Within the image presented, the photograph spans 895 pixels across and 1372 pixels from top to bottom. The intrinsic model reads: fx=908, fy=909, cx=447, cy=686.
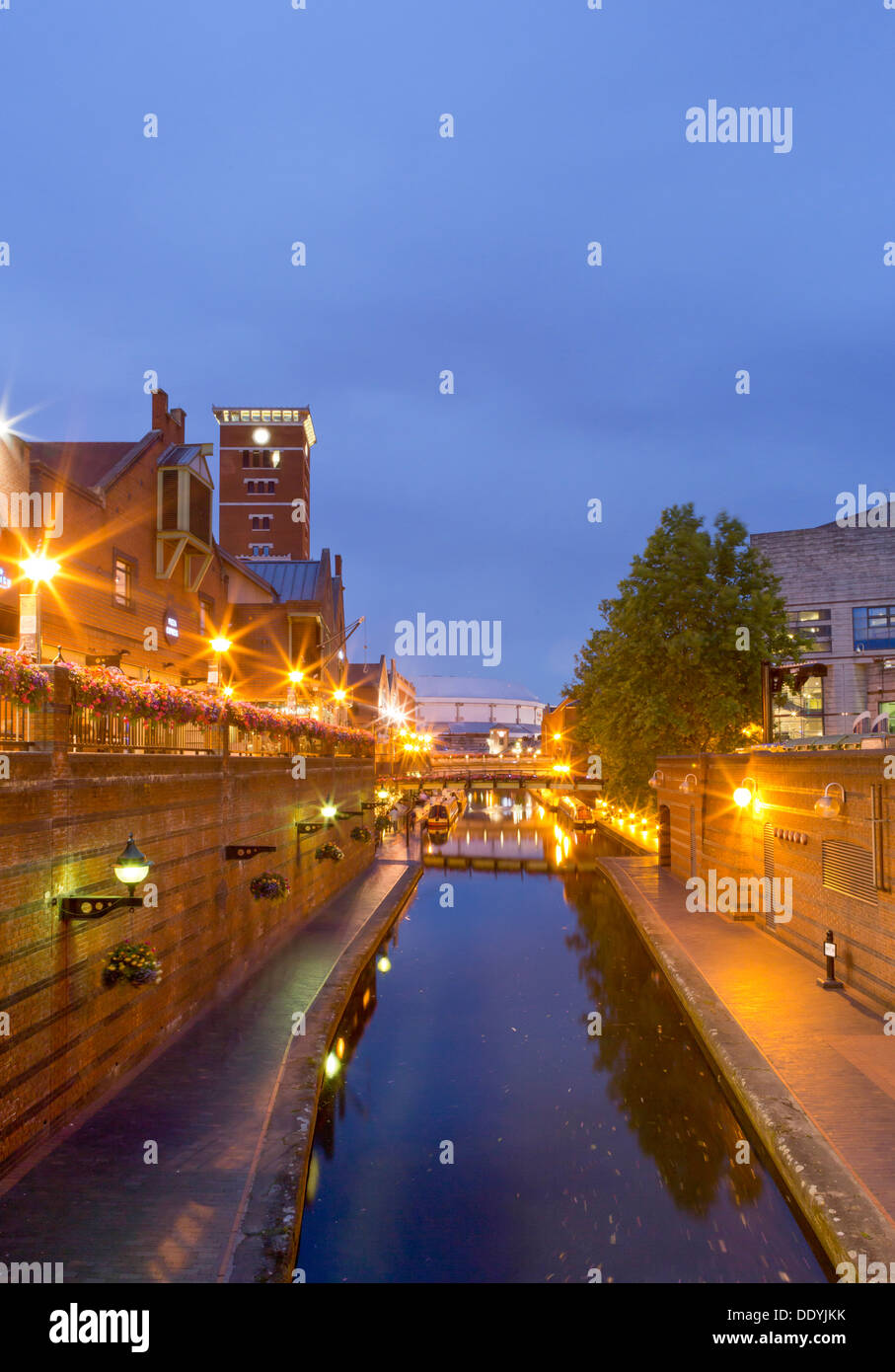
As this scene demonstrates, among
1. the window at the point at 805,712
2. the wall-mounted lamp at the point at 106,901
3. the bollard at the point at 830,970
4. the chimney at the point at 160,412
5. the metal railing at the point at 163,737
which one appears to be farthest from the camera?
the window at the point at 805,712

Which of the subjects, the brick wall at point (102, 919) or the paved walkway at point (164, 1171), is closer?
the paved walkway at point (164, 1171)

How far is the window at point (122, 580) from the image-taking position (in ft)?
97.4

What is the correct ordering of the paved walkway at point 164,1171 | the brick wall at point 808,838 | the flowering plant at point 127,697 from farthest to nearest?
the brick wall at point 808,838 < the flowering plant at point 127,697 < the paved walkway at point 164,1171

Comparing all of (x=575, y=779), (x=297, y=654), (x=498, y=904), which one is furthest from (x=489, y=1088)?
(x=575, y=779)

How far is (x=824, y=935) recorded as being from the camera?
66.2 ft

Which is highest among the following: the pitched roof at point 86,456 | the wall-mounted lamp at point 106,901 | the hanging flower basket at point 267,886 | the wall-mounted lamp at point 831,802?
the pitched roof at point 86,456

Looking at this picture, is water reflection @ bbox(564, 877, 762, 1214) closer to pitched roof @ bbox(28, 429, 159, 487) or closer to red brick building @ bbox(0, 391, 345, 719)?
red brick building @ bbox(0, 391, 345, 719)

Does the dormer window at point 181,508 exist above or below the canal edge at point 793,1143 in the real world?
above

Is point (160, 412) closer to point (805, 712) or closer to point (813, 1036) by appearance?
point (813, 1036)

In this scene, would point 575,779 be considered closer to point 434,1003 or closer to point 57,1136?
point 434,1003

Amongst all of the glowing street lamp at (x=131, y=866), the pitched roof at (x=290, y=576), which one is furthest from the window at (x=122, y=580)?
the pitched roof at (x=290, y=576)

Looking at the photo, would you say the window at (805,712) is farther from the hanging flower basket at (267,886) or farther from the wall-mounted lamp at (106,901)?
the wall-mounted lamp at (106,901)

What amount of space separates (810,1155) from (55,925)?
30.9 ft

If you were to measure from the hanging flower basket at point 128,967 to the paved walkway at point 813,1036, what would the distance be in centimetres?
914
